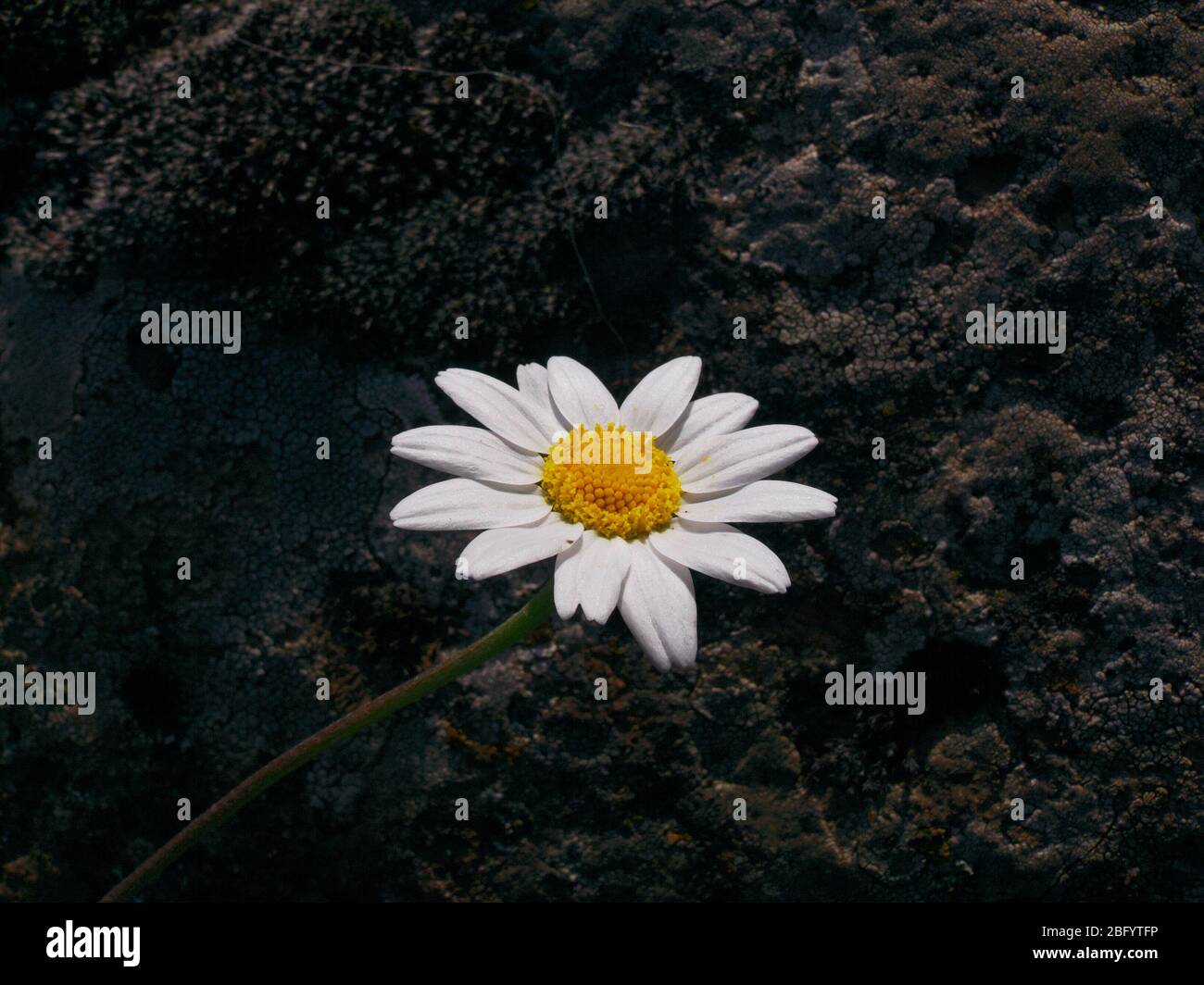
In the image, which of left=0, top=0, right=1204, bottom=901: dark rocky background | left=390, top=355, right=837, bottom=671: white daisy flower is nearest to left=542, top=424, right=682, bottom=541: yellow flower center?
left=390, top=355, right=837, bottom=671: white daisy flower

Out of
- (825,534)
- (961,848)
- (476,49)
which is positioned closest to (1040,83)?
(825,534)

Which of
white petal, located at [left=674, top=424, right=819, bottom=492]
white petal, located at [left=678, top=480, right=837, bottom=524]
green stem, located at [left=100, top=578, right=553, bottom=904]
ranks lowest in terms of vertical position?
green stem, located at [left=100, top=578, right=553, bottom=904]

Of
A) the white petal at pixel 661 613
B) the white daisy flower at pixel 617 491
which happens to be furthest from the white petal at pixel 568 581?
the white petal at pixel 661 613

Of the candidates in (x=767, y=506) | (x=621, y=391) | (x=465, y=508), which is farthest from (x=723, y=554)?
(x=621, y=391)

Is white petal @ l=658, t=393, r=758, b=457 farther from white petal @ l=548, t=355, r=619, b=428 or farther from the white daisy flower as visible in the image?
white petal @ l=548, t=355, r=619, b=428

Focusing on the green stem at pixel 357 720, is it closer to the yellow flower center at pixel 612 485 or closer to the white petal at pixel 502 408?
the yellow flower center at pixel 612 485

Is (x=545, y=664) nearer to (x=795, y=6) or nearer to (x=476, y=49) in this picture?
(x=476, y=49)
